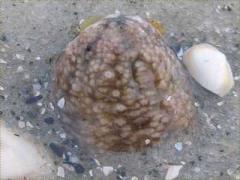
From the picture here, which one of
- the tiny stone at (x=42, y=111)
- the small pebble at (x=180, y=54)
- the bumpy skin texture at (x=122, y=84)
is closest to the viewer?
the bumpy skin texture at (x=122, y=84)

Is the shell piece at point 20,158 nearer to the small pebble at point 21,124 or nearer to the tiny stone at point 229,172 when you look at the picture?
the small pebble at point 21,124

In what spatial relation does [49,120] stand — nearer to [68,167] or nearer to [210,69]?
[68,167]

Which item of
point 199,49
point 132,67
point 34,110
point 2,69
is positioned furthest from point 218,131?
point 2,69

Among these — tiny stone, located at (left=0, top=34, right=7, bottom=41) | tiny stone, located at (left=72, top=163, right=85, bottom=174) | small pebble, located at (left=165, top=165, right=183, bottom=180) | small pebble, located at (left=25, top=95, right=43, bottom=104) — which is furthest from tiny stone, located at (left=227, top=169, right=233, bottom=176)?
tiny stone, located at (left=0, top=34, right=7, bottom=41)

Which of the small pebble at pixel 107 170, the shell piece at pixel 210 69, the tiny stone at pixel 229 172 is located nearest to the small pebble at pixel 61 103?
the small pebble at pixel 107 170

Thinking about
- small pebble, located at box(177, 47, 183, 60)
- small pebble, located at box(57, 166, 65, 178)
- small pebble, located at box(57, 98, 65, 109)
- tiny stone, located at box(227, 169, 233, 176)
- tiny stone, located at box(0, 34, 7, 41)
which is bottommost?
tiny stone, located at box(227, 169, 233, 176)

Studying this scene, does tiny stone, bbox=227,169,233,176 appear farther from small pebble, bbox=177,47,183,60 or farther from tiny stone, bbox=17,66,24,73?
tiny stone, bbox=17,66,24,73
